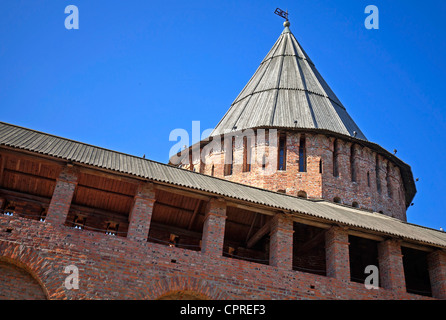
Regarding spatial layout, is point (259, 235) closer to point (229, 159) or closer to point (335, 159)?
point (229, 159)

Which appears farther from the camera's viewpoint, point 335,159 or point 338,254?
point 335,159

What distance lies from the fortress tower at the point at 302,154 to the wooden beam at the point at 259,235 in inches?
192

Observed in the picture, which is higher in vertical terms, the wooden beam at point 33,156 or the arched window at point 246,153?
the arched window at point 246,153

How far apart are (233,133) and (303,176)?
13.0 feet

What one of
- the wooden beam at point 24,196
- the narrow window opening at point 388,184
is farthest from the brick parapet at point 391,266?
the wooden beam at point 24,196

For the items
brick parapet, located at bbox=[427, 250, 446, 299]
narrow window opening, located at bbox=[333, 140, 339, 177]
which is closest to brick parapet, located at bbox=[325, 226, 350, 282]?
brick parapet, located at bbox=[427, 250, 446, 299]

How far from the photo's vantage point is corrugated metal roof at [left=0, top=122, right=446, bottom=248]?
13211mm

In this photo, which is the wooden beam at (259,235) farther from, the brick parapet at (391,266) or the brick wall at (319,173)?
the brick wall at (319,173)

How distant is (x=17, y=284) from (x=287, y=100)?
16635 millimetres

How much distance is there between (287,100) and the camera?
79.9ft

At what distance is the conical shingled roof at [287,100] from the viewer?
2294cm

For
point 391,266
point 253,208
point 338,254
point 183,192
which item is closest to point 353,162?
point 391,266

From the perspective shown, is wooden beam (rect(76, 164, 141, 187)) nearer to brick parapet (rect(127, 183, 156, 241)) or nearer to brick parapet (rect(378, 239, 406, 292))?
brick parapet (rect(127, 183, 156, 241))

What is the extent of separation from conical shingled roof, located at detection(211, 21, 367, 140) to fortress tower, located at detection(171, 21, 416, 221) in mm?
55
